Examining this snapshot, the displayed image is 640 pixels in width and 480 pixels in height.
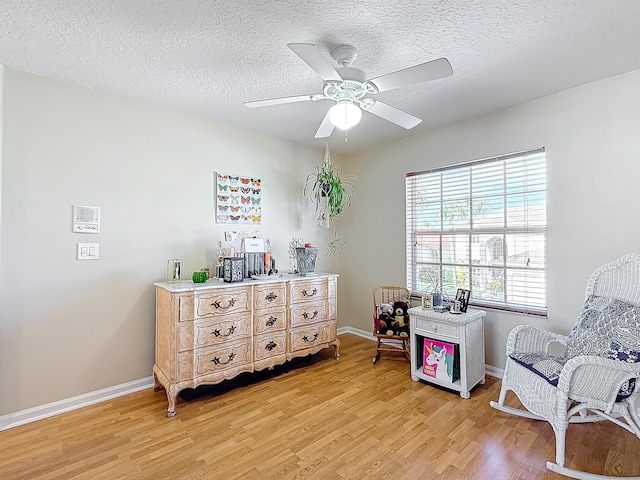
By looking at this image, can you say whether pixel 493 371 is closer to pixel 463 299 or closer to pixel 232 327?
pixel 463 299

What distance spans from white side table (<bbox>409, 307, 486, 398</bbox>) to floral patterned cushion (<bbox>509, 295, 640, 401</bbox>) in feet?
1.37

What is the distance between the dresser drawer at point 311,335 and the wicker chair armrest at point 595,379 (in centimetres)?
198

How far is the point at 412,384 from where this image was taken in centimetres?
278

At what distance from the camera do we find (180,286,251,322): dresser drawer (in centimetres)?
239

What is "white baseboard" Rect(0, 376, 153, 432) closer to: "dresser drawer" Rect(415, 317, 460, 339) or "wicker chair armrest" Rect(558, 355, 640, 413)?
"dresser drawer" Rect(415, 317, 460, 339)

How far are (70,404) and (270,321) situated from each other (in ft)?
5.20

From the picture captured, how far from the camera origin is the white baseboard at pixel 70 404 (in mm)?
2168

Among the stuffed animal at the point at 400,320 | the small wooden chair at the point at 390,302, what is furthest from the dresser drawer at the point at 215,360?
the stuffed animal at the point at 400,320

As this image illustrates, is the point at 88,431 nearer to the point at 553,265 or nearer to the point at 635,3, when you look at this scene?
the point at 553,265

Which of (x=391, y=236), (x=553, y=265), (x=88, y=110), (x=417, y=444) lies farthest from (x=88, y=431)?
(x=553, y=265)

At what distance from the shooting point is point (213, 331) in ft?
8.23

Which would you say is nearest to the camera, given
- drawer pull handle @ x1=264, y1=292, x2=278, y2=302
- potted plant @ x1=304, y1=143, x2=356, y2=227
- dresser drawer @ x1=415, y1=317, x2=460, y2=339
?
dresser drawer @ x1=415, y1=317, x2=460, y2=339

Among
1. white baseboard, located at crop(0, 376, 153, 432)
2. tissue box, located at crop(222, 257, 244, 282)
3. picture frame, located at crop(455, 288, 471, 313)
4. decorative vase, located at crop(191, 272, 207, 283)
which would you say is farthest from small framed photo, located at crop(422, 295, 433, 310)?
white baseboard, located at crop(0, 376, 153, 432)

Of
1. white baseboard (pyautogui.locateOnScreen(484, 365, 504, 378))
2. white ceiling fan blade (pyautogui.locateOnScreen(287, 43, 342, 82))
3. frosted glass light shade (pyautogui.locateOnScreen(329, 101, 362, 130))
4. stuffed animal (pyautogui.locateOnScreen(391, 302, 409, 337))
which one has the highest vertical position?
white ceiling fan blade (pyautogui.locateOnScreen(287, 43, 342, 82))
